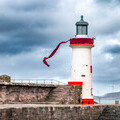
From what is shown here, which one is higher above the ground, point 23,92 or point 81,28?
point 81,28

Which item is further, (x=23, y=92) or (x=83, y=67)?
(x=83, y=67)

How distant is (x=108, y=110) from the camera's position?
28703 millimetres

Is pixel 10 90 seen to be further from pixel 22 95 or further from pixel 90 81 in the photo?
pixel 90 81

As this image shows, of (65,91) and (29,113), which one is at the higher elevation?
(65,91)

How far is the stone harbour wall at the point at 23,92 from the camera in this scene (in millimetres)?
27297

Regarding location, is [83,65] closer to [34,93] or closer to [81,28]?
[81,28]

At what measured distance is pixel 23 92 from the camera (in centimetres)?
2873

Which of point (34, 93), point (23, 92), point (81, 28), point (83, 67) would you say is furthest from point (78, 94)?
point (81, 28)

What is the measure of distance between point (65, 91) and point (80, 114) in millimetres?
4969

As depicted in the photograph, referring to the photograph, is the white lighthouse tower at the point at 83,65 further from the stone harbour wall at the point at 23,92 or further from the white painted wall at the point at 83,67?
the stone harbour wall at the point at 23,92

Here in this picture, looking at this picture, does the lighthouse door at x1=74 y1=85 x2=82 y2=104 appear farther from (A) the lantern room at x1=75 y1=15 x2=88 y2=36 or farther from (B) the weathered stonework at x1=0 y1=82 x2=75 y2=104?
(A) the lantern room at x1=75 y1=15 x2=88 y2=36

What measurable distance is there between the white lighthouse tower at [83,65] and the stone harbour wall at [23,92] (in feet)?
8.26

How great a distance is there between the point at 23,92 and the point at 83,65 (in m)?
6.30

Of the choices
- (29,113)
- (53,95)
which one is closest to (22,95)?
(53,95)
